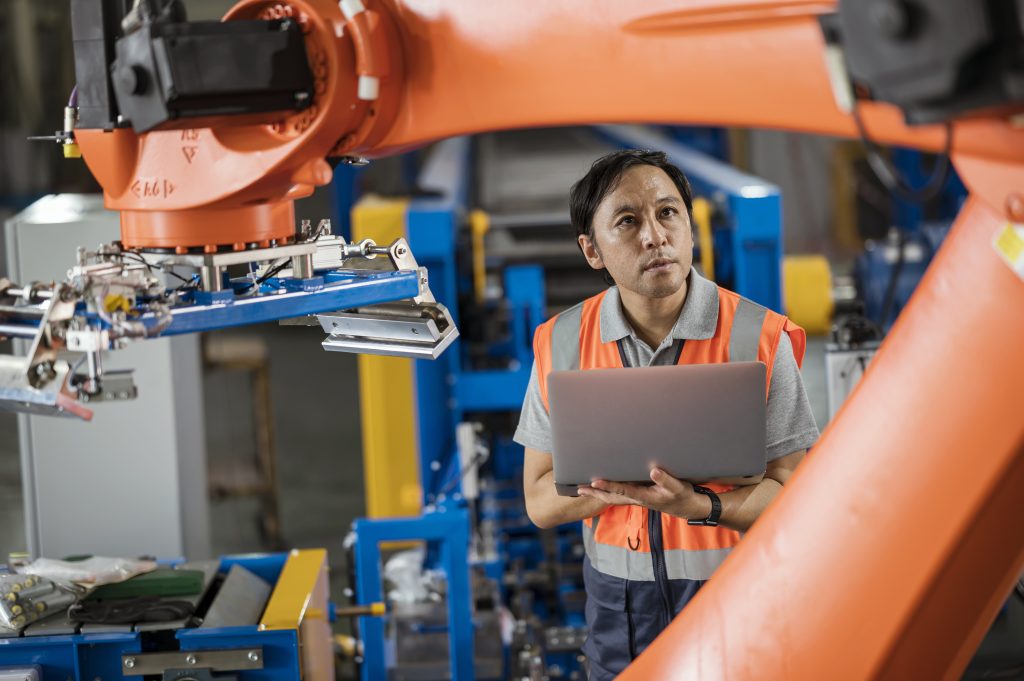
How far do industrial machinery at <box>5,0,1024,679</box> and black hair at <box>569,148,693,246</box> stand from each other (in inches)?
26.2

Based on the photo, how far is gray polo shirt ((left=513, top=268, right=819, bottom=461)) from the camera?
7.22ft

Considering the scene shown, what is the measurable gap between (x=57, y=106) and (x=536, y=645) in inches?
448

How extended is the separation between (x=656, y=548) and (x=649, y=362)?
0.34 meters

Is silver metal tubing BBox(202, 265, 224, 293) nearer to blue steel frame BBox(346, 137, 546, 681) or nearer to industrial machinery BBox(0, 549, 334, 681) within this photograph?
industrial machinery BBox(0, 549, 334, 681)

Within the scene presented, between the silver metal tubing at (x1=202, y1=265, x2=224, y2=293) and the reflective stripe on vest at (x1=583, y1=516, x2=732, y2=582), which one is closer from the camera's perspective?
the silver metal tubing at (x1=202, y1=265, x2=224, y2=293)

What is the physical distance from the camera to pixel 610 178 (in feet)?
7.43

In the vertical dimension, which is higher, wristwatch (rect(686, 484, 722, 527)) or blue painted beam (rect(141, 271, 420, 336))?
blue painted beam (rect(141, 271, 420, 336))

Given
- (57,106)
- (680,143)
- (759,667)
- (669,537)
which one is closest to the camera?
(759,667)

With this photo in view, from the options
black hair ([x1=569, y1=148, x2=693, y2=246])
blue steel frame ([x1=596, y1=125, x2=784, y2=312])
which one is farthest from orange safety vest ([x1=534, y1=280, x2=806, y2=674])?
blue steel frame ([x1=596, y1=125, x2=784, y2=312])

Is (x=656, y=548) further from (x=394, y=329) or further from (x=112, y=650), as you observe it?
(x=112, y=650)

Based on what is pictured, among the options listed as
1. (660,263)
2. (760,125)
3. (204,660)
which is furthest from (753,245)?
(760,125)

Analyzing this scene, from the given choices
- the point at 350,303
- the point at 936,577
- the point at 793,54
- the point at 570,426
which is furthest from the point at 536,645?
the point at 793,54

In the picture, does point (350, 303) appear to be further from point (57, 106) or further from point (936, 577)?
point (57, 106)

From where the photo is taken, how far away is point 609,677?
2.33m
